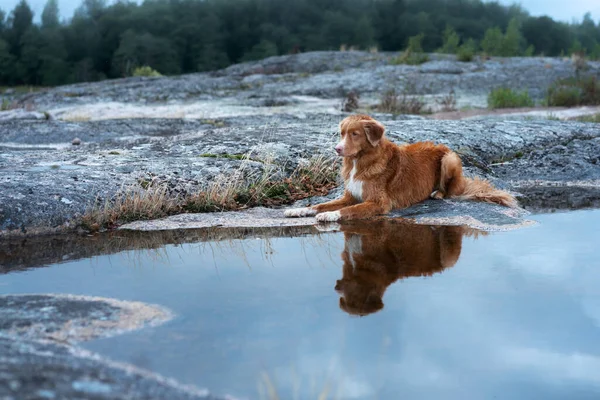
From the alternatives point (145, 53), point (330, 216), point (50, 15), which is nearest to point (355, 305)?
point (330, 216)

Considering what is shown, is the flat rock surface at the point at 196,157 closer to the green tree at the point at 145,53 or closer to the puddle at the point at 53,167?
the puddle at the point at 53,167

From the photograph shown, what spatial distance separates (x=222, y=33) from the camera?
6378 centimetres

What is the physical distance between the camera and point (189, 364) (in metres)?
4.25

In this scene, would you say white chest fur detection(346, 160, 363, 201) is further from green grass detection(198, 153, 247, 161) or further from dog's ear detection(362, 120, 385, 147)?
green grass detection(198, 153, 247, 161)

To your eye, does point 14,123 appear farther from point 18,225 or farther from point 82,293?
point 82,293

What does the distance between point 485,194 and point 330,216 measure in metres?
2.31

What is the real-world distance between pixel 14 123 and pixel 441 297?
1457 cm

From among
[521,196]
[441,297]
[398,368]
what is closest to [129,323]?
[398,368]

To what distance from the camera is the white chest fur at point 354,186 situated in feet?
29.2

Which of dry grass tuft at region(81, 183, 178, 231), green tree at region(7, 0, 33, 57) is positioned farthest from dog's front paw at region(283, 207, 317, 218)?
green tree at region(7, 0, 33, 57)

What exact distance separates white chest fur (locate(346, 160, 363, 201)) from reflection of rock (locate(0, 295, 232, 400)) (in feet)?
13.7

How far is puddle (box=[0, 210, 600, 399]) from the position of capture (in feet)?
13.5

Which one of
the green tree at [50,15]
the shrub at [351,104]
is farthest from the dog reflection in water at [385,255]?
the green tree at [50,15]

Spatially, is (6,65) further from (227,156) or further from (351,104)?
(227,156)
